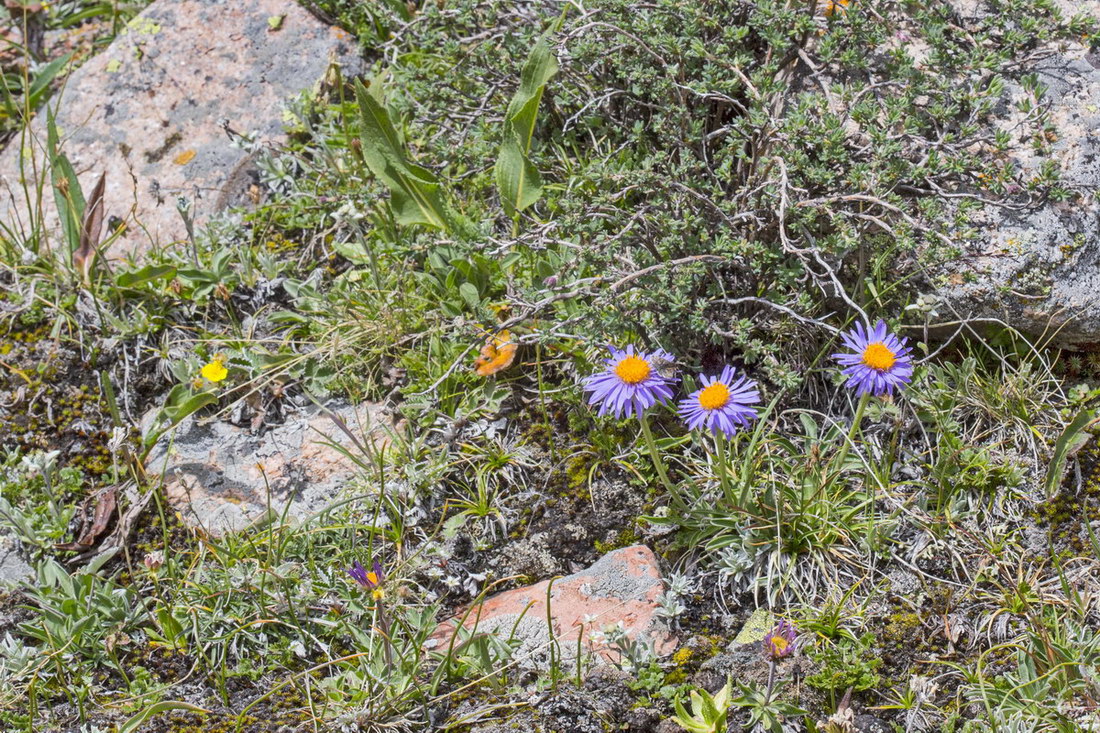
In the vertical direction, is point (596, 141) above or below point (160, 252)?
above

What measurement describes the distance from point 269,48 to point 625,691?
3411 mm

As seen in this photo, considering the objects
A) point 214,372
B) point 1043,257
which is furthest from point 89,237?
point 1043,257

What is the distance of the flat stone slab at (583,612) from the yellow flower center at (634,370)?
560mm

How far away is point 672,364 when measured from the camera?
2754 millimetres

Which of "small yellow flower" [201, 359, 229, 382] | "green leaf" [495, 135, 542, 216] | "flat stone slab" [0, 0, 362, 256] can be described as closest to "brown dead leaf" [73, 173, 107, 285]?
"flat stone slab" [0, 0, 362, 256]

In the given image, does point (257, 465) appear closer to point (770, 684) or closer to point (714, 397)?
point (714, 397)

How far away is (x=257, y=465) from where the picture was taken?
10.4 feet

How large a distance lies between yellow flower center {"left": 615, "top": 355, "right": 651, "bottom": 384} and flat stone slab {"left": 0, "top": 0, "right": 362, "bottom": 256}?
7.03 feet

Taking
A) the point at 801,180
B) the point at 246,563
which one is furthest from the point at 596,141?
the point at 246,563

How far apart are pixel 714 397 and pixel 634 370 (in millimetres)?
232

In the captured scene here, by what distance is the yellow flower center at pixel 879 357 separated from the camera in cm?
256

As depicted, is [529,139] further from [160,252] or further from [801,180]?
[160,252]

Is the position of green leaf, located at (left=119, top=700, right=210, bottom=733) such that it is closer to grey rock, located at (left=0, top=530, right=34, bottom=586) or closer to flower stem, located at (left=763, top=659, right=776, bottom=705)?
grey rock, located at (left=0, top=530, right=34, bottom=586)

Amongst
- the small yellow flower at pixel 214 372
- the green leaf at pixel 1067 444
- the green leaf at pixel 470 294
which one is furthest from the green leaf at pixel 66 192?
the green leaf at pixel 1067 444
